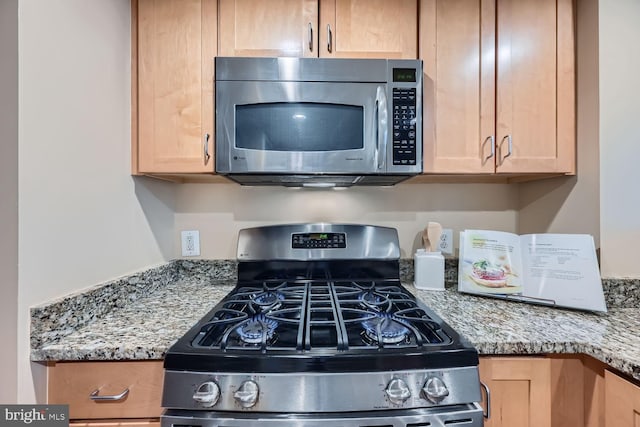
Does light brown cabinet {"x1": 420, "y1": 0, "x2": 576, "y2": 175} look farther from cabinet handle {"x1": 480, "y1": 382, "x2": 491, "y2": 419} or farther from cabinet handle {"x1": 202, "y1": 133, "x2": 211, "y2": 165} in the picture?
cabinet handle {"x1": 202, "y1": 133, "x2": 211, "y2": 165}

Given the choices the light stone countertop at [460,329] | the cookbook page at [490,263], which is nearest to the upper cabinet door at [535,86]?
the cookbook page at [490,263]

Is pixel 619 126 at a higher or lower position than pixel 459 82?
lower

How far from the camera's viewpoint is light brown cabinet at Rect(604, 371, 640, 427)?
2.48 feet

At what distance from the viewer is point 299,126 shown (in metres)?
1.19

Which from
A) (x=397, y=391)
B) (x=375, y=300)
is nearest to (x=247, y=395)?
(x=397, y=391)

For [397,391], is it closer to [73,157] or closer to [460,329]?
[460,329]

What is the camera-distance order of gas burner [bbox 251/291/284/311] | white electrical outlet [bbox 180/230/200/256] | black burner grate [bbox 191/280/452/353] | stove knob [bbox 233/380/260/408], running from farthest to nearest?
white electrical outlet [bbox 180/230/200/256]
gas burner [bbox 251/291/284/311]
black burner grate [bbox 191/280/452/353]
stove knob [bbox 233/380/260/408]

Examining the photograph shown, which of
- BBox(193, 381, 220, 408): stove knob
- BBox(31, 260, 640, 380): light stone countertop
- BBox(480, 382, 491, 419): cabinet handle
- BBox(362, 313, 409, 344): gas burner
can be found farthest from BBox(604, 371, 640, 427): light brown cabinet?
BBox(193, 381, 220, 408): stove knob

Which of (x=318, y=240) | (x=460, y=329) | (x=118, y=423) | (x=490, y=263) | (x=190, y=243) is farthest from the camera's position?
(x=190, y=243)

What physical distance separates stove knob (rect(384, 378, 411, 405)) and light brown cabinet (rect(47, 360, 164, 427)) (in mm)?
619

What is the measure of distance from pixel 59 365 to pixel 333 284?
959 mm

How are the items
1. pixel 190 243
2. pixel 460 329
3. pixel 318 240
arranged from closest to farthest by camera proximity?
pixel 460 329, pixel 318 240, pixel 190 243

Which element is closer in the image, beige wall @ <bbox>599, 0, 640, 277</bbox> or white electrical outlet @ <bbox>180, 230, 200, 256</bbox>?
beige wall @ <bbox>599, 0, 640, 277</bbox>

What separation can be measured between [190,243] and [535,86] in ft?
5.68
